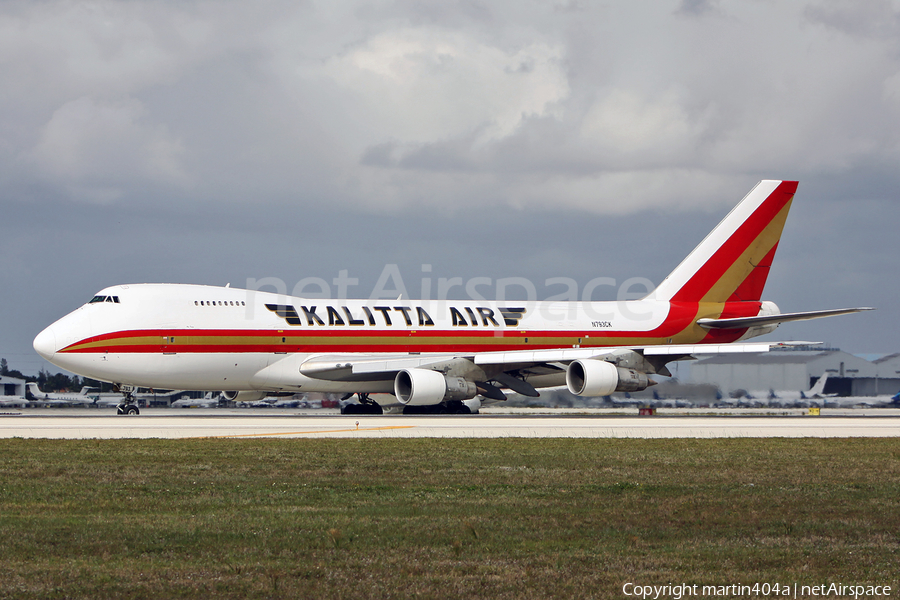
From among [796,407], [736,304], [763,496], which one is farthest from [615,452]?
[796,407]

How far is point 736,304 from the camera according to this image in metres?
40.7

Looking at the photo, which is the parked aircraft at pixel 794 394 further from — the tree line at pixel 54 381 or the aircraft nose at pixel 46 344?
the tree line at pixel 54 381

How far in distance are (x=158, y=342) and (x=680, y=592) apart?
2765cm

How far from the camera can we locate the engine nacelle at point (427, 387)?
33.3 metres

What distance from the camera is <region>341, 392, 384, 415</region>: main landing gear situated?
3803cm

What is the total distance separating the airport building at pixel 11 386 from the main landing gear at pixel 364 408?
2034 inches

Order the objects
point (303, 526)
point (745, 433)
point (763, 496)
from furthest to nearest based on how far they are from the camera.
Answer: point (745, 433)
point (763, 496)
point (303, 526)

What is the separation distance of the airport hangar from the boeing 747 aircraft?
3119 millimetres

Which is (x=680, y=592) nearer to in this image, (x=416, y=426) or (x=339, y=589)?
(x=339, y=589)

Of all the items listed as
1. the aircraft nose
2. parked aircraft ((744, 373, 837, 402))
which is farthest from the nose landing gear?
parked aircraft ((744, 373, 837, 402))

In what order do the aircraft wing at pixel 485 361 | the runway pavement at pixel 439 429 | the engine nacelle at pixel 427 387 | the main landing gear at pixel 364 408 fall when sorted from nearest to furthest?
the runway pavement at pixel 439 429 < the engine nacelle at pixel 427 387 < the aircraft wing at pixel 485 361 < the main landing gear at pixel 364 408

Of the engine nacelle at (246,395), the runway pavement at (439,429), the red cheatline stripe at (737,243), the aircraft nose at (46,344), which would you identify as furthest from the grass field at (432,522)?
the red cheatline stripe at (737,243)

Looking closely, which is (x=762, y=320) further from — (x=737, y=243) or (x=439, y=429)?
(x=439, y=429)

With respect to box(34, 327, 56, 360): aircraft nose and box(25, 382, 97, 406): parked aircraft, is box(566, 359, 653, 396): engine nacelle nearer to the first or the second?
box(34, 327, 56, 360): aircraft nose
